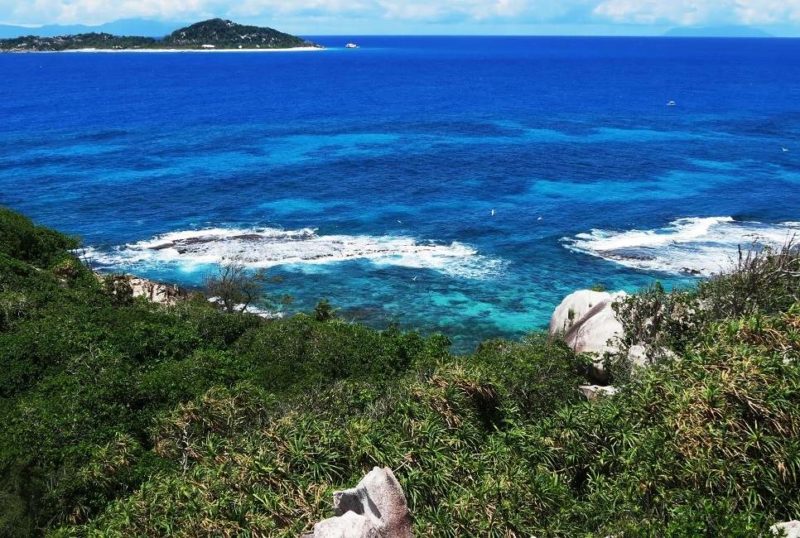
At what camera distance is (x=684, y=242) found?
5278 centimetres

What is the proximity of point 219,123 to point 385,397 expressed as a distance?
91933 mm

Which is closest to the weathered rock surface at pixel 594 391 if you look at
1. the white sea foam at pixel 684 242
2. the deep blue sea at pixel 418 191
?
the deep blue sea at pixel 418 191

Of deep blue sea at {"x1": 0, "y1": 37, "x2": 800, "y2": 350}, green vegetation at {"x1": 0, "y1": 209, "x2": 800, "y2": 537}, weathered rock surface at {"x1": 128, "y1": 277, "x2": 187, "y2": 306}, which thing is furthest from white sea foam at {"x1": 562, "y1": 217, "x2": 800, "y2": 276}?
weathered rock surface at {"x1": 128, "y1": 277, "x2": 187, "y2": 306}

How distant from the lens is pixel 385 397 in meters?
20.0

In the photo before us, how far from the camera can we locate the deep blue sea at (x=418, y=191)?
157 feet

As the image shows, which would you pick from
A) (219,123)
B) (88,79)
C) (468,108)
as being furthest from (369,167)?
(88,79)

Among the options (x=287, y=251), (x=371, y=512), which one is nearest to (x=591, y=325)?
(x=371, y=512)

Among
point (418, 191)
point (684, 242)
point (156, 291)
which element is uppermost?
point (418, 191)

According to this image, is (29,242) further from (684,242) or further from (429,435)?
(684,242)

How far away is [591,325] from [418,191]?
37.8 m

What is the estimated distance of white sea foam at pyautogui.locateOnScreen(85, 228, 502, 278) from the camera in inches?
1973

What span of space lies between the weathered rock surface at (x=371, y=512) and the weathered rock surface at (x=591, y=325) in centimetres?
1548

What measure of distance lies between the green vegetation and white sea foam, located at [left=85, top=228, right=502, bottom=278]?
23.9 meters

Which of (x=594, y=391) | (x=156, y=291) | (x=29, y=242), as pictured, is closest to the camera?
(x=594, y=391)
